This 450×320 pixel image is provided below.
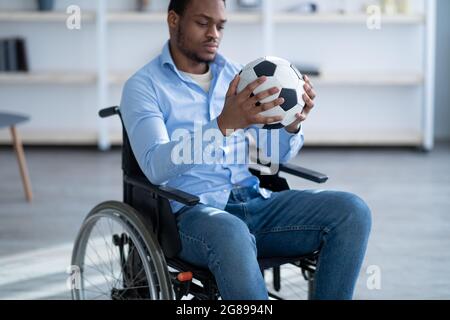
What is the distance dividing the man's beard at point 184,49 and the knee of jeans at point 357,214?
595 mm

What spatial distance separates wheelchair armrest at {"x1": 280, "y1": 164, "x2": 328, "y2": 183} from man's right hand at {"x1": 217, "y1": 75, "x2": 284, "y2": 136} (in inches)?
15.2

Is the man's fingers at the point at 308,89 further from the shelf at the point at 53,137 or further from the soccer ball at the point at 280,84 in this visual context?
the shelf at the point at 53,137

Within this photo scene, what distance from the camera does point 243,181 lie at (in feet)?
8.32

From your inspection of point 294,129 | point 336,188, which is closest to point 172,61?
point 294,129

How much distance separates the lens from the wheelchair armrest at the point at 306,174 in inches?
98.7

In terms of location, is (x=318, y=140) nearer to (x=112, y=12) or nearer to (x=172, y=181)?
(x=112, y=12)

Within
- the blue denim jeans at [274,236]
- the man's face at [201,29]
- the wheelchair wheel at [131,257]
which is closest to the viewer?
the blue denim jeans at [274,236]

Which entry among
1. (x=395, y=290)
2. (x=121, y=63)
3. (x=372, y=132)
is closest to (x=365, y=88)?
(x=372, y=132)

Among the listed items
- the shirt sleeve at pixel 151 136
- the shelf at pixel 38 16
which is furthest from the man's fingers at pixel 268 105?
the shelf at pixel 38 16

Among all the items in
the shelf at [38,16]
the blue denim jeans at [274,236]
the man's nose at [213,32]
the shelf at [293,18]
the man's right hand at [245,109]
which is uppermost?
the man's nose at [213,32]

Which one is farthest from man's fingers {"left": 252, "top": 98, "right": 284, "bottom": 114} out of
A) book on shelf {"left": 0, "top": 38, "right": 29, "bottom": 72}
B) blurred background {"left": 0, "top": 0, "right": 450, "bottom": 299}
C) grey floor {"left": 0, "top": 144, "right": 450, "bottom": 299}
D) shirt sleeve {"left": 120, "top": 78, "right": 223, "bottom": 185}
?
book on shelf {"left": 0, "top": 38, "right": 29, "bottom": 72}

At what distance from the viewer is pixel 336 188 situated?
15.6 feet

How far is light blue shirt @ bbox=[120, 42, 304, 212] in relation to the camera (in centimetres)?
234
